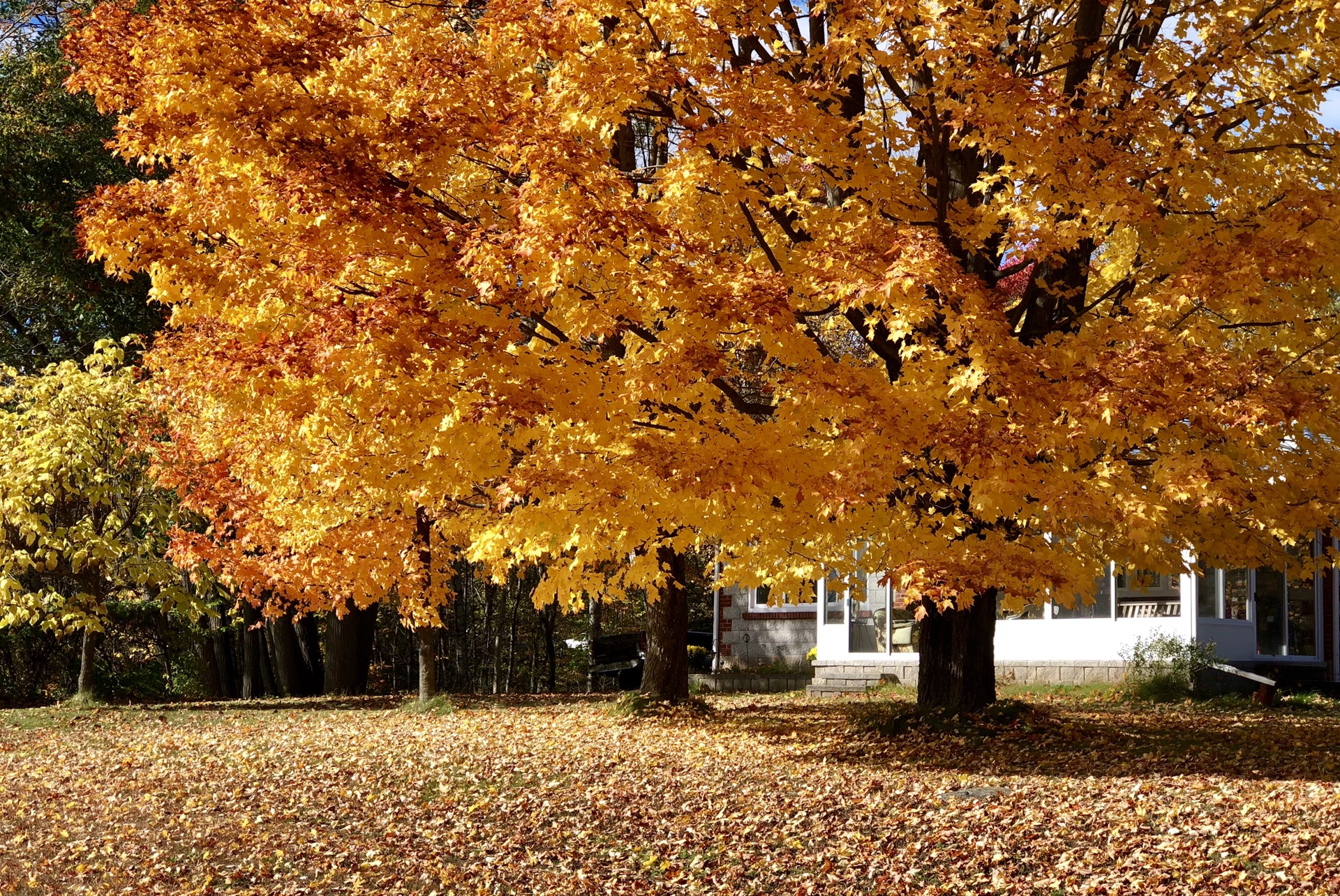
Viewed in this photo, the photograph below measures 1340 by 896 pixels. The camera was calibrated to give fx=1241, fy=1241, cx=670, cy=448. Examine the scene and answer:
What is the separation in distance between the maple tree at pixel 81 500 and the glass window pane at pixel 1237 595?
15.6 m

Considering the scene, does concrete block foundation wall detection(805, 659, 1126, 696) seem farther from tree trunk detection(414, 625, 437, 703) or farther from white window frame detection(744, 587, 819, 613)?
tree trunk detection(414, 625, 437, 703)

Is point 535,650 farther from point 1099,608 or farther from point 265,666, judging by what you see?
point 1099,608

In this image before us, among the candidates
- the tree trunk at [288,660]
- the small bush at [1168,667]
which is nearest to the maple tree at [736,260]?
the small bush at [1168,667]

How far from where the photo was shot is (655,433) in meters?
8.85

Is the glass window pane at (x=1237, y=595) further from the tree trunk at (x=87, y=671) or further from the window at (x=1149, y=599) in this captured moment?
the tree trunk at (x=87, y=671)

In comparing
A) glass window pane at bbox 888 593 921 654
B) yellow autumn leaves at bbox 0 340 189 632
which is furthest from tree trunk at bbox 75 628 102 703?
glass window pane at bbox 888 593 921 654

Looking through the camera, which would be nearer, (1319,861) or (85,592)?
(1319,861)

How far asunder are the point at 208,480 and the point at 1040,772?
956 cm

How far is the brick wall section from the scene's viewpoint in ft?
79.6

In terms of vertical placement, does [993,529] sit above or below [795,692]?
above

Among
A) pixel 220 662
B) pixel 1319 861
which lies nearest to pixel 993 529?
pixel 1319 861

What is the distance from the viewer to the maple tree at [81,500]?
58.8 feet

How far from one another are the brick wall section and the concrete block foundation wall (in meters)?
3.08

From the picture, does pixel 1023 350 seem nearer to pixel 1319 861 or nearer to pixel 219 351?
pixel 1319 861
